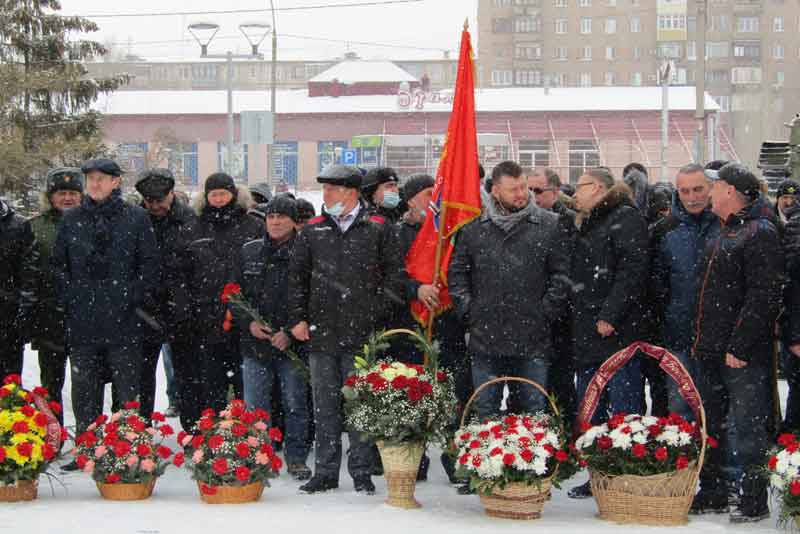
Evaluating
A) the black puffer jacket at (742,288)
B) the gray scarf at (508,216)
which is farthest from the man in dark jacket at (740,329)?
the gray scarf at (508,216)

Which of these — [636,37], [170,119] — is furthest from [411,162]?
[636,37]

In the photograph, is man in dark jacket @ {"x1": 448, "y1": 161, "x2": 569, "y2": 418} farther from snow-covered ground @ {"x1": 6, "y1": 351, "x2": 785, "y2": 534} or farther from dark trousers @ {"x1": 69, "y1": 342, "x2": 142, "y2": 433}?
dark trousers @ {"x1": 69, "y1": 342, "x2": 142, "y2": 433}

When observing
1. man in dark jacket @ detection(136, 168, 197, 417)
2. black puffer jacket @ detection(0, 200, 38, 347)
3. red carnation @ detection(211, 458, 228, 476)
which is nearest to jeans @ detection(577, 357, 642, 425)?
red carnation @ detection(211, 458, 228, 476)

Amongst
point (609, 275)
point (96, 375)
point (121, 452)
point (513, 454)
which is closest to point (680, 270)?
point (609, 275)

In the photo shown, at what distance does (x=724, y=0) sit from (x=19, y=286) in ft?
312

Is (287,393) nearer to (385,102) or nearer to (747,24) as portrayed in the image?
(385,102)

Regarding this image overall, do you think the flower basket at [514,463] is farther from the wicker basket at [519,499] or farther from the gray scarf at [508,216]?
the gray scarf at [508,216]

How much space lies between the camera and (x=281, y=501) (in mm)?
8250

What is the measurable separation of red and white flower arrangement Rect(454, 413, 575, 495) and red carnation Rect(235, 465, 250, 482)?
1266 millimetres

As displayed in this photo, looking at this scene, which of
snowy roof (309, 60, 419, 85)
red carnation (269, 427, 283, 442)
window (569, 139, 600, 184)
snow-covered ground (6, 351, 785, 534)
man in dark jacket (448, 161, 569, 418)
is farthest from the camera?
snowy roof (309, 60, 419, 85)

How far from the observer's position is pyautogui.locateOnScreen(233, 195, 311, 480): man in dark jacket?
9.29 m

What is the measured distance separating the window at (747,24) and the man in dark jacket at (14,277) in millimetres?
95221

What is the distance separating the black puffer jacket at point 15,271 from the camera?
9711mm

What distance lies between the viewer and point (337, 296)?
864 centimetres
